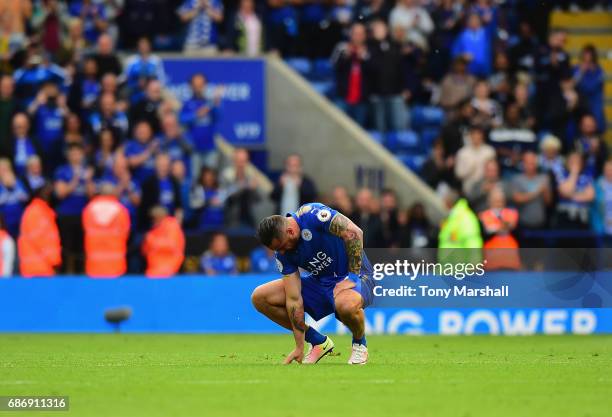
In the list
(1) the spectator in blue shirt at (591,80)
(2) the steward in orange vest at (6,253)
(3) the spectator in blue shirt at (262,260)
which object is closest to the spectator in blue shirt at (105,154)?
(2) the steward in orange vest at (6,253)

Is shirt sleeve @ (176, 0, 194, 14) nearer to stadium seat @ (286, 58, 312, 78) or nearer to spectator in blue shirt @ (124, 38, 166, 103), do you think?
spectator in blue shirt @ (124, 38, 166, 103)

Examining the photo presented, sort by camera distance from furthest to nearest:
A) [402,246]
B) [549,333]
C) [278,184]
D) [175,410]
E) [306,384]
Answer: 1. [278,184]
2. [402,246]
3. [549,333]
4. [306,384]
5. [175,410]

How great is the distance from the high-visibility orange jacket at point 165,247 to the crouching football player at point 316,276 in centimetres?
868

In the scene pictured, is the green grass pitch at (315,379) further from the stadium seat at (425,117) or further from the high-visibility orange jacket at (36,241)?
the stadium seat at (425,117)

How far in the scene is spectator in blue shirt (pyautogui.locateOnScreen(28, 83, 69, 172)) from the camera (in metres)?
24.9

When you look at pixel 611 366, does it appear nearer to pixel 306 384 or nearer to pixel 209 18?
pixel 306 384

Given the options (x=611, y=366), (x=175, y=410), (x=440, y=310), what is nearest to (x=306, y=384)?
(x=175, y=410)

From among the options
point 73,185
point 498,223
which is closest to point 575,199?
point 498,223

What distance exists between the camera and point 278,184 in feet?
84.7

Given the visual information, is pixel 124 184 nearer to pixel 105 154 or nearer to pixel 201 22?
pixel 105 154

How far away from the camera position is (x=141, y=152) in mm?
24812

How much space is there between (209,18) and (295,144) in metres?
2.70

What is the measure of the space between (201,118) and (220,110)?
192 cm

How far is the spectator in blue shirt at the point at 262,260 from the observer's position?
24.0 meters
